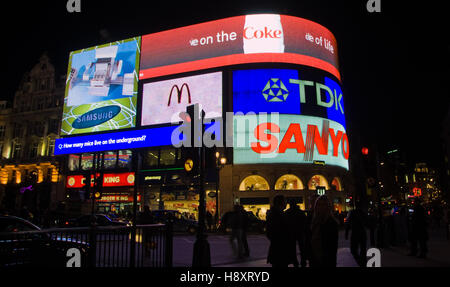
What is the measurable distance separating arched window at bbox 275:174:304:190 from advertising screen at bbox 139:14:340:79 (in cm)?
1259

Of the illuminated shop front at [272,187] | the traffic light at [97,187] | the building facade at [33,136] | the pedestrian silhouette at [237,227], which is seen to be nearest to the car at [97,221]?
the traffic light at [97,187]

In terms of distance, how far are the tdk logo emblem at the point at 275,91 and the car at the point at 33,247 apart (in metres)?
29.0

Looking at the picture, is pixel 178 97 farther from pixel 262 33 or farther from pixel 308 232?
pixel 308 232

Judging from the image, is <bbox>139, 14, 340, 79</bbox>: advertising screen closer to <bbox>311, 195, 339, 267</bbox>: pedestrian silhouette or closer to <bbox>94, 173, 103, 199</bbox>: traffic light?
<bbox>94, 173, 103, 199</bbox>: traffic light

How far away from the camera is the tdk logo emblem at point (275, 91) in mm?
34562

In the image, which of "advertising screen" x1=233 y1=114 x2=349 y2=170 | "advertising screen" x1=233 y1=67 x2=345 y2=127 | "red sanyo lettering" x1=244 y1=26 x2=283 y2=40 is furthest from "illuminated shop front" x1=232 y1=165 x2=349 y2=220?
"red sanyo lettering" x1=244 y1=26 x2=283 y2=40

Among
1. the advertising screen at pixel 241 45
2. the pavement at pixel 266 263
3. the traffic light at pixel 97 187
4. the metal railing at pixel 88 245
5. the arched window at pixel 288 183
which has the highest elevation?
the advertising screen at pixel 241 45

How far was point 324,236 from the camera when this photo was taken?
5719 mm

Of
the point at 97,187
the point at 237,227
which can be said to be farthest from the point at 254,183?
the point at 237,227

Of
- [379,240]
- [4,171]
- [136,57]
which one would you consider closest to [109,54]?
[136,57]

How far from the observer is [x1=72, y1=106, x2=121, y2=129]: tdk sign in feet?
135

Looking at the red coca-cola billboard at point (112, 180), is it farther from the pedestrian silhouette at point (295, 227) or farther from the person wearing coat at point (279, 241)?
the person wearing coat at point (279, 241)

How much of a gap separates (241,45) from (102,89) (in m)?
18.9
